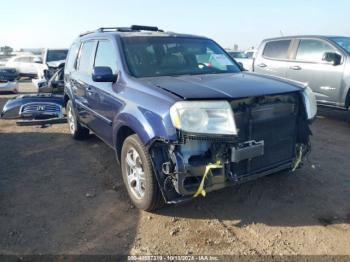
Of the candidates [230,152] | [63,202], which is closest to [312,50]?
[230,152]

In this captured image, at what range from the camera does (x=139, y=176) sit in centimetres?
385

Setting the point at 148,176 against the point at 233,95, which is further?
the point at 148,176

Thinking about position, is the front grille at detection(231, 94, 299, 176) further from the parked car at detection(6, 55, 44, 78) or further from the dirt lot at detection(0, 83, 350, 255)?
the parked car at detection(6, 55, 44, 78)

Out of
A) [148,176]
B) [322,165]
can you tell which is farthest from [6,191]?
[322,165]

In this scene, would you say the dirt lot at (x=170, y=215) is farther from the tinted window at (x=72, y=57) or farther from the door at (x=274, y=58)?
the door at (x=274, y=58)

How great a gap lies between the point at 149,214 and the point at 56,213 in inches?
39.9

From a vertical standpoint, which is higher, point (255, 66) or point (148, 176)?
point (255, 66)

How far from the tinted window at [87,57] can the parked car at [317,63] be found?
15.6 ft

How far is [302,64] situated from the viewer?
26.2ft

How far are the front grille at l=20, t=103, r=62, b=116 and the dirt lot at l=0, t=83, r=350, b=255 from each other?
3.16 m

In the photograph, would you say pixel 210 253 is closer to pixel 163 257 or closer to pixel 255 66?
pixel 163 257

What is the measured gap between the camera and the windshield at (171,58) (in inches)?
168

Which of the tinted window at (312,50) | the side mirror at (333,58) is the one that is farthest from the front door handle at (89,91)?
the tinted window at (312,50)

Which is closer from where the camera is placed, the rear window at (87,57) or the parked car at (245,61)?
the rear window at (87,57)
